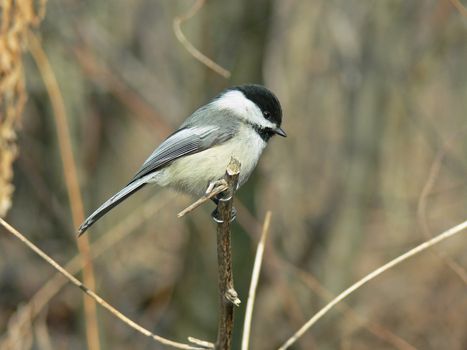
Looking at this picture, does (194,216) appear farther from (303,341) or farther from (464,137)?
(464,137)

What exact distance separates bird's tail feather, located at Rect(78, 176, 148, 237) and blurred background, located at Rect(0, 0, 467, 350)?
204mm

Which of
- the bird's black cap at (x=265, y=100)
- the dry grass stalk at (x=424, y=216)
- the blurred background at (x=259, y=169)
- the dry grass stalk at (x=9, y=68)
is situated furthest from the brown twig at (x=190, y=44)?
the dry grass stalk at (x=424, y=216)

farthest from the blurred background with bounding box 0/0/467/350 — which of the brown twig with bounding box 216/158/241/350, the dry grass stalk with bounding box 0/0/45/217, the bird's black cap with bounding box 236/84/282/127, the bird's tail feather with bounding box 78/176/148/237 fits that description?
the brown twig with bounding box 216/158/241/350

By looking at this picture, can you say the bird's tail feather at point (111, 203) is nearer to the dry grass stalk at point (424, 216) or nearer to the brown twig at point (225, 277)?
the brown twig at point (225, 277)

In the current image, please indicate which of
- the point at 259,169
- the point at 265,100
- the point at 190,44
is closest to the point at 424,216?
the point at 265,100

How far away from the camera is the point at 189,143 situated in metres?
2.62

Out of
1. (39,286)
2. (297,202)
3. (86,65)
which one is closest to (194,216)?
(86,65)

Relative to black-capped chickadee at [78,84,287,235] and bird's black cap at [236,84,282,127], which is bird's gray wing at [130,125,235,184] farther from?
bird's black cap at [236,84,282,127]

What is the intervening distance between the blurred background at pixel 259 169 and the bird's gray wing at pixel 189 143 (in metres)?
0.26

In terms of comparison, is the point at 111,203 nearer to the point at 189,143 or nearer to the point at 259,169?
the point at 189,143

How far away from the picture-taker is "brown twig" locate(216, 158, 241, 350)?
1398mm

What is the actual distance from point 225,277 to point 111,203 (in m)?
0.94

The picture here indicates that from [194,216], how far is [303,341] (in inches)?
39.4

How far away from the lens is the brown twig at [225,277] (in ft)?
4.59
